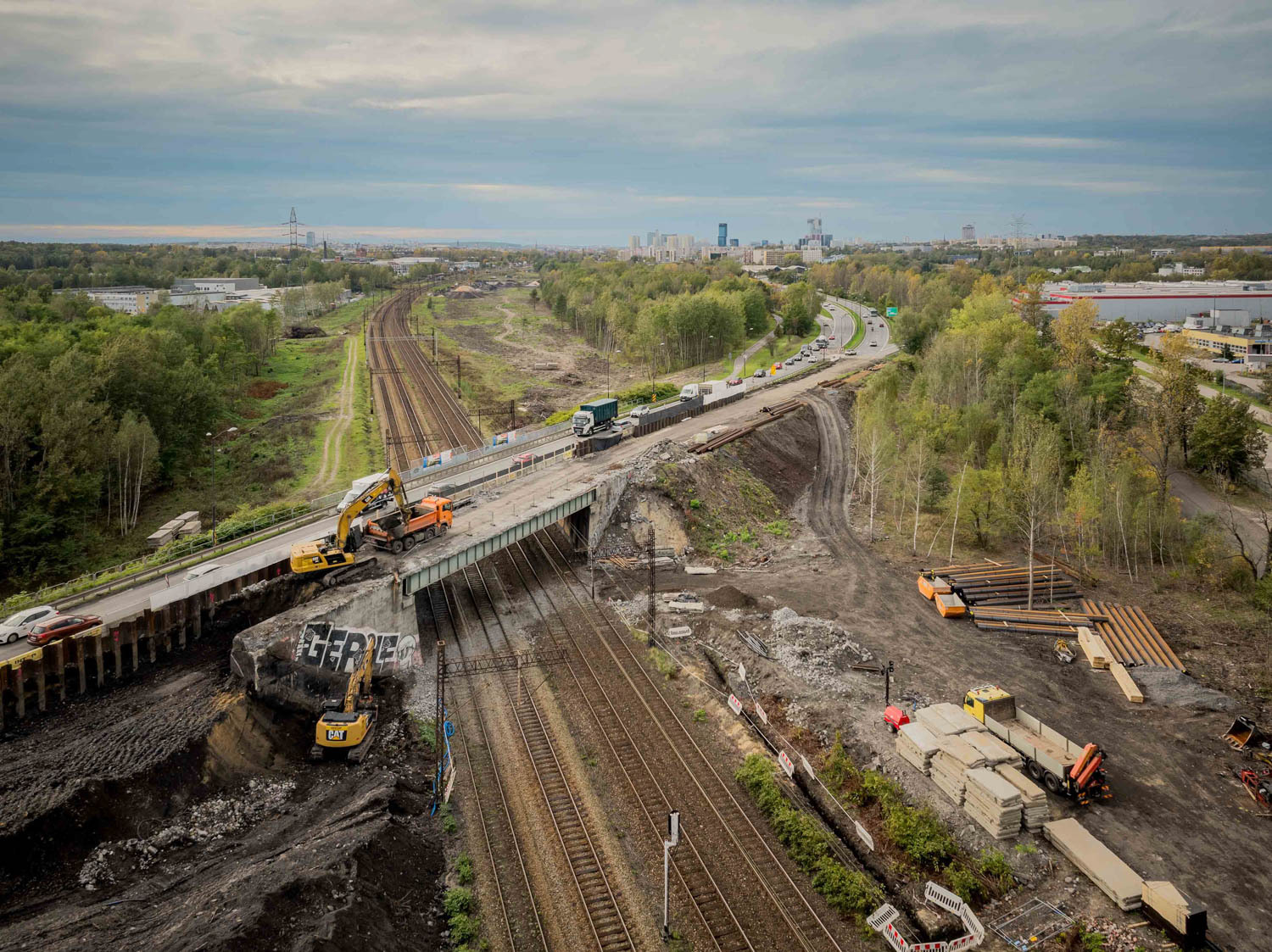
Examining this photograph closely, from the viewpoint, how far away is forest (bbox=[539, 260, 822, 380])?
11912cm

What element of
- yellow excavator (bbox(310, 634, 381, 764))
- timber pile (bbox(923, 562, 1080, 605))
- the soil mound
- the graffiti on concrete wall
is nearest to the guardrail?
the graffiti on concrete wall

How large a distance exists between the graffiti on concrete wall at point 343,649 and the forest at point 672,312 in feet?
234

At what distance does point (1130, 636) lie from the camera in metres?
41.0

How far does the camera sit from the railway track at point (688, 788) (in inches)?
898

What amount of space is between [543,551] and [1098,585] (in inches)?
1375

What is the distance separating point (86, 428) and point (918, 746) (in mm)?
56227

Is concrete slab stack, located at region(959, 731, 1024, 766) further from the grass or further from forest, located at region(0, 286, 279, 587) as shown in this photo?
forest, located at region(0, 286, 279, 587)

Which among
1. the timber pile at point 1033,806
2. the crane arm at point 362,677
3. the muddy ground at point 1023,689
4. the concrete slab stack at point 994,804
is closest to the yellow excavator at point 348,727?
the crane arm at point 362,677

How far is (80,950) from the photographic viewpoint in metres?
20.0

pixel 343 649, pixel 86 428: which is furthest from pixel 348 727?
pixel 86 428

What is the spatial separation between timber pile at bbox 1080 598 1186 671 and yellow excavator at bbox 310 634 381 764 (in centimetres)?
3488

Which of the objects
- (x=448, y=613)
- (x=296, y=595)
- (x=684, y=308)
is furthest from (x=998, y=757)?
(x=684, y=308)

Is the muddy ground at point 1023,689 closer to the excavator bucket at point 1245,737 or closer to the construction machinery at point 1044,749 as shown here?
the construction machinery at point 1044,749

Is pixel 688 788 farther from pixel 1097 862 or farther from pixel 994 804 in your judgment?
pixel 1097 862
